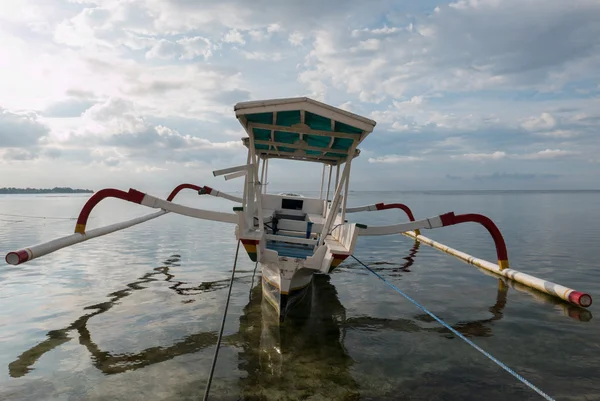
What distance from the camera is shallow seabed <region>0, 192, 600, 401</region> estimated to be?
19.7ft

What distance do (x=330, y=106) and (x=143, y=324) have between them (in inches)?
276

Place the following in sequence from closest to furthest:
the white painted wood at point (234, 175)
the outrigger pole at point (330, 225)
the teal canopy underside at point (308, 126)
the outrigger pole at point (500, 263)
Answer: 1. the teal canopy underside at point (308, 126)
2. the outrigger pole at point (330, 225)
3. the white painted wood at point (234, 175)
4. the outrigger pole at point (500, 263)

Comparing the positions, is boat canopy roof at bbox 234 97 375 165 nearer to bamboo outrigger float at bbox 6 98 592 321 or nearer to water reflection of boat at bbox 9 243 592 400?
bamboo outrigger float at bbox 6 98 592 321

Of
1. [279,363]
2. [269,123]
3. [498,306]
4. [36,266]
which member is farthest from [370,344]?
[36,266]

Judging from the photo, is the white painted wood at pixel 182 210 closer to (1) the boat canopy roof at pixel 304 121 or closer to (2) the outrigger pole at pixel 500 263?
(1) the boat canopy roof at pixel 304 121

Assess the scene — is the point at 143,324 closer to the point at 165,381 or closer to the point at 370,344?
the point at 165,381

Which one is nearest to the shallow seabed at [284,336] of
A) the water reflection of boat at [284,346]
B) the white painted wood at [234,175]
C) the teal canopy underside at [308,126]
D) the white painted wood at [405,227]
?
the water reflection of boat at [284,346]

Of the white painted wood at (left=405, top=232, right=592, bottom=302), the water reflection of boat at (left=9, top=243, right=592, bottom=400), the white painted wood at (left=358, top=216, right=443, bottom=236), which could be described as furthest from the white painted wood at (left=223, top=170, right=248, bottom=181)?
the white painted wood at (left=405, top=232, right=592, bottom=302)

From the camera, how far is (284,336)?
8.15 meters

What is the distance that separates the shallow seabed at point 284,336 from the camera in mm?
6016

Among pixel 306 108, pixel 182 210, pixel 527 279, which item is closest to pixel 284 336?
pixel 306 108

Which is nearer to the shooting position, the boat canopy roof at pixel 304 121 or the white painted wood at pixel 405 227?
the boat canopy roof at pixel 304 121

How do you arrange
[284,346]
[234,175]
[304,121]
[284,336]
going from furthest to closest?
[234,175]
[304,121]
[284,336]
[284,346]

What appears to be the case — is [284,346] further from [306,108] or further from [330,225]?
[306,108]
